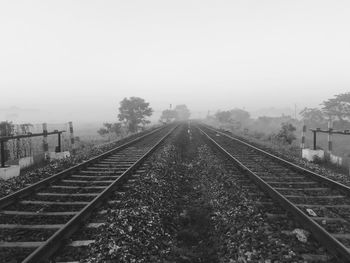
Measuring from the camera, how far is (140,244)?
3.94 meters

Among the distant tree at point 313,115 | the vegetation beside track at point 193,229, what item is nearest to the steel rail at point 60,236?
the vegetation beside track at point 193,229

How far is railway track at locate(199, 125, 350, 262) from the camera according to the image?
3.77m

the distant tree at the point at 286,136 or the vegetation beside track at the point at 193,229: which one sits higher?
the distant tree at the point at 286,136

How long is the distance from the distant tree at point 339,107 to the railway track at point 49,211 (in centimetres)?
4555

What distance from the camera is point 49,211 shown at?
502 cm

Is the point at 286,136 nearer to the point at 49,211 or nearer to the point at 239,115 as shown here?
the point at 49,211

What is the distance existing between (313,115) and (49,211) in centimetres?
5463

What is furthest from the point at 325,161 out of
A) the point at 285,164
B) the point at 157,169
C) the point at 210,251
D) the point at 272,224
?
the point at 210,251

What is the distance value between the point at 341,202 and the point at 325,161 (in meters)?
6.58

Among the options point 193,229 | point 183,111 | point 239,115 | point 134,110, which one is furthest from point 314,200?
point 183,111

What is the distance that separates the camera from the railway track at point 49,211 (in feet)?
11.8

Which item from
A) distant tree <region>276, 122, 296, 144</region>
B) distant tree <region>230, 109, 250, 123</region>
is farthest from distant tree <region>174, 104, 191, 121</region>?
distant tree <region>276, 122, 296, 144</region>

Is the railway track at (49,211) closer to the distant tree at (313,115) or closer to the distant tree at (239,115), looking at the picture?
the distant tree at (313,115)

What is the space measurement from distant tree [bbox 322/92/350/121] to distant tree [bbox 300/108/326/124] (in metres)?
2.42
